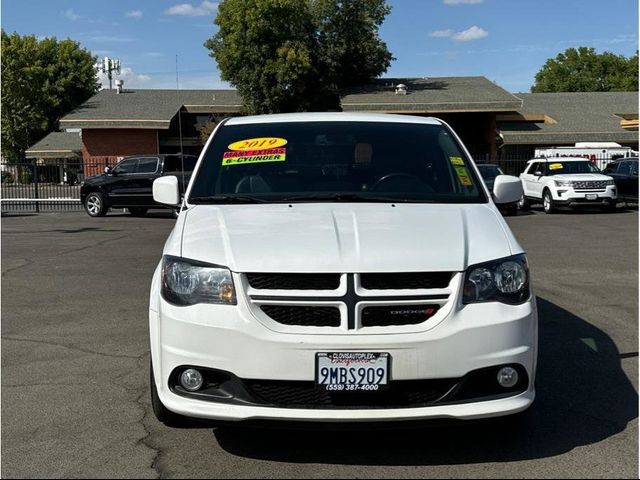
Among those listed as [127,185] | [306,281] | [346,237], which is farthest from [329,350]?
[127,185]

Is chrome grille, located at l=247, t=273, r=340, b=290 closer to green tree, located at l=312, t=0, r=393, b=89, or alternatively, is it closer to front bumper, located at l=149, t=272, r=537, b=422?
front bumper, located at l=149, t=272, r=537, b=422

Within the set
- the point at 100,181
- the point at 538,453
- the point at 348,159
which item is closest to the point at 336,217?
the point at 348,159

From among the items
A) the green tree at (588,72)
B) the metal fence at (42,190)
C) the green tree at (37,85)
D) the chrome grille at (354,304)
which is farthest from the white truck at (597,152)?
the green tree at (588,72)

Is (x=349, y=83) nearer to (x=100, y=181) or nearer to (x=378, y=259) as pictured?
(x=100, y=181)

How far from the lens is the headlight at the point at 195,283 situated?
12.1 feet

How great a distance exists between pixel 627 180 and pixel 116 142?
27315 mm

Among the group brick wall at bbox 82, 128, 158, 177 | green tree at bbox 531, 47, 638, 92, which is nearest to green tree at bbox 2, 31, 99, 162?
brick wall at bbox 82, 128, 158, 177

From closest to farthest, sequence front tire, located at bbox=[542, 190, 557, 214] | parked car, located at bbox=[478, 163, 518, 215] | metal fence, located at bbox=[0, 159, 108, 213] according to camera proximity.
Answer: parked car, located at bbox=[478, 163, 518, 215] → front tire, located at bbox=[542, 190, 557, 214] → metal fence, located at bbox=[0, 159, 108, 213]

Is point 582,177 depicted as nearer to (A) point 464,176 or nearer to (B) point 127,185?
(B) point 127,185

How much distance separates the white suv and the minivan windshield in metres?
18.1

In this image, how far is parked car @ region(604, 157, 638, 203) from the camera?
23.8 metres

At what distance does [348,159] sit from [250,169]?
2.22ft

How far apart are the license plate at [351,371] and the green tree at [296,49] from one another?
126 feet

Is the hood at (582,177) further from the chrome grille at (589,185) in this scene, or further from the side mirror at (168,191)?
the side mirror at (168,191)
